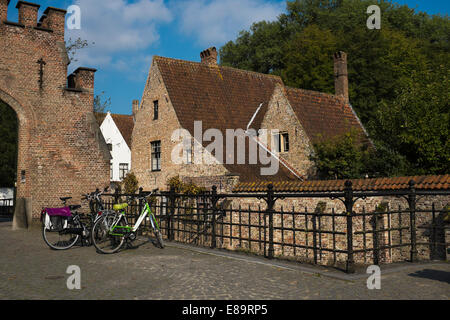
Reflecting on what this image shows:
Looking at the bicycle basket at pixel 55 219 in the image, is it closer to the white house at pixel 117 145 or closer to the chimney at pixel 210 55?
the chimney at pixel 210 55

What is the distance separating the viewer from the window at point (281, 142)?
2171cm

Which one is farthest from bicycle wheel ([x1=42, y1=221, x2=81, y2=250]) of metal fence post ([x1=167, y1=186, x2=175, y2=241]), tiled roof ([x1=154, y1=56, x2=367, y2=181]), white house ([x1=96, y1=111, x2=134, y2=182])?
white house ([x1=96, y1=111, x2=134, y2=182])

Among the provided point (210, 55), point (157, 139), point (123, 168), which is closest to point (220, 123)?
point (157, 139)

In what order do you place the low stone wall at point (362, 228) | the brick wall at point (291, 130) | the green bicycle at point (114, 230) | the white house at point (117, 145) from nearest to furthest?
1. the green bicycle at point (114, 230)
2. the low stone wall at point (362, 228)
3. the brick wall at point (291, 130)
4. the white house at point (117, 145)

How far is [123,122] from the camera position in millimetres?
41312

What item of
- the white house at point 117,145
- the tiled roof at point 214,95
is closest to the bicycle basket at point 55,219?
the tiled roof at point 214,95

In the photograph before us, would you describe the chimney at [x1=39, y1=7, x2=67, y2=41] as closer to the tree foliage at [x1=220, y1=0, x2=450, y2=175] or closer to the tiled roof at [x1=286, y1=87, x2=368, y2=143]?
the tiled roof at [x1=286, y1=87, x2=368, y2=143]

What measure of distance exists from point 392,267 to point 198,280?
3.54 metres

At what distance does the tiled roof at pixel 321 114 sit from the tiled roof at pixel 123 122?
21504 millimetres

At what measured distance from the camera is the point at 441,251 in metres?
12.2

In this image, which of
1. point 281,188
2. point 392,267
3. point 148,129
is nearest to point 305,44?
point 148,129

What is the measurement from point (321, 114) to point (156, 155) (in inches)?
388

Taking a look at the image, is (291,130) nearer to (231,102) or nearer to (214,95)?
(231,102)
